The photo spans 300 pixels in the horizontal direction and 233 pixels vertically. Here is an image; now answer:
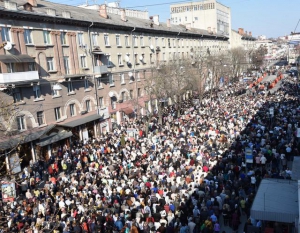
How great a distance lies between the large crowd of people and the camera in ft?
42.0

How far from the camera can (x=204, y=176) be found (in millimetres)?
17453

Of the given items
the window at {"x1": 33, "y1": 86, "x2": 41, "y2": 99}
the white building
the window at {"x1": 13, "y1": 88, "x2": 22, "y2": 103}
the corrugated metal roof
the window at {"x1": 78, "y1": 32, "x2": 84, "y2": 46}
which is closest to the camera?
the corrugated metal roof

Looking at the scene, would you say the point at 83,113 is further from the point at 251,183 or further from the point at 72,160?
the point at 251,183

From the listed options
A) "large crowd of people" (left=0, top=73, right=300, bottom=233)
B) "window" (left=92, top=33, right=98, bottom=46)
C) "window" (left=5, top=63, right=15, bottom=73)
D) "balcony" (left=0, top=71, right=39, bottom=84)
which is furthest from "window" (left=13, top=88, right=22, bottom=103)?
"window" (left=92, top=33, right=98, bottom=46)

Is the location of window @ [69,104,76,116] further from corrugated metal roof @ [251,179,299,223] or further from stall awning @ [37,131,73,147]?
corrugated metal roof @ [251,179,299,223]

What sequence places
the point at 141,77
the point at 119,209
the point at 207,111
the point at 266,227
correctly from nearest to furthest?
the point at 266,227 → the point at 119,209 → the point at 207,111 → the point at 141,77

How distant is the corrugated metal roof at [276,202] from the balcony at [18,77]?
714 inches

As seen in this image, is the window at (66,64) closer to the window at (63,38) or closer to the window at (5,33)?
the window at (63,38)

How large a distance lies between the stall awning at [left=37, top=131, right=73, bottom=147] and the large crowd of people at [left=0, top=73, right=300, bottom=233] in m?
1.11

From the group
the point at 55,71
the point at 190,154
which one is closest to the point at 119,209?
the point at 190,154

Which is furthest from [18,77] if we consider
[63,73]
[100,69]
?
[100,69]

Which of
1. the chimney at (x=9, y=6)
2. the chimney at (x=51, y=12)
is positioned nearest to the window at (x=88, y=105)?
the chimney at (x=51, y=12)

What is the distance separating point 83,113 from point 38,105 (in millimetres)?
5898

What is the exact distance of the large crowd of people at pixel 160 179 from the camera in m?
12.8
